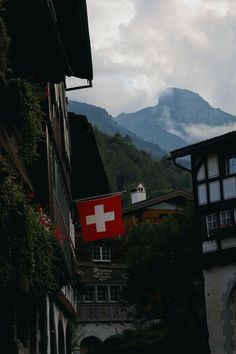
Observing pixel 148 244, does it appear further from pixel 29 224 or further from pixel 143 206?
pixel 29 224

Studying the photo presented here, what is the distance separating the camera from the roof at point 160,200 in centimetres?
5084

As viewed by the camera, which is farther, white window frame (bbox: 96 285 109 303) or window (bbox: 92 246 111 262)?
window (bbox: 92 246 111 262)

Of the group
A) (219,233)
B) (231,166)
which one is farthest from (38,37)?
(231,166)

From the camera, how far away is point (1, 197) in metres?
9.10

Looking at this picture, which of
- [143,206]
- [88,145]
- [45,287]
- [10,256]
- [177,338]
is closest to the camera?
[10,256]

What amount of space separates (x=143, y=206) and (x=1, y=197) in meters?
42.0

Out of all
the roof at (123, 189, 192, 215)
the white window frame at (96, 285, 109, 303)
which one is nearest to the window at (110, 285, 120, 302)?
the white window frame at (96, 285, 109, 303)

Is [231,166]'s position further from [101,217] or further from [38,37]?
[38,37]

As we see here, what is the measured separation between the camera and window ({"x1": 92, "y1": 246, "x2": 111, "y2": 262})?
4991 cm

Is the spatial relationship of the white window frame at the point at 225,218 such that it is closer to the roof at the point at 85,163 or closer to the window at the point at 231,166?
the window at the point at 231,166

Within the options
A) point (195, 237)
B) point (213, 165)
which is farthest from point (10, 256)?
point (195, 237)

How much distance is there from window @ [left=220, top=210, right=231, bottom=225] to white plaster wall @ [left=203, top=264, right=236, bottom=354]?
1846 millimetres

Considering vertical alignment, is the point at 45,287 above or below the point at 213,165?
below

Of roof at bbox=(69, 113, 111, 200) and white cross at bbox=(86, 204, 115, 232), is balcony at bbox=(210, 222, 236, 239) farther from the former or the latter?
white cross at bbox=(86, 204, 115, 232)
